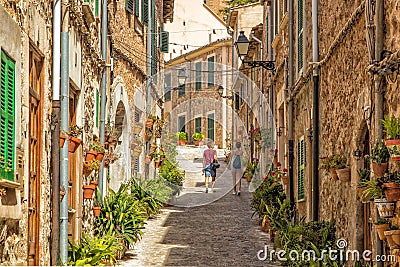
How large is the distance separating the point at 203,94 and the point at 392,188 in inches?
1685

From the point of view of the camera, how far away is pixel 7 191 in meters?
6.46

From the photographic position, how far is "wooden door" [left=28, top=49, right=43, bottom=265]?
319 inches

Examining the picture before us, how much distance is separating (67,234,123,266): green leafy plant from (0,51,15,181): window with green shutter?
3482mm

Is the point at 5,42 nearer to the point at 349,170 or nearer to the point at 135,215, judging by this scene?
the point at 349,170

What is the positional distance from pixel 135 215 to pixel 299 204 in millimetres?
3052

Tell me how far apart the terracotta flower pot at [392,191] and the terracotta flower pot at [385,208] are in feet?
0.30

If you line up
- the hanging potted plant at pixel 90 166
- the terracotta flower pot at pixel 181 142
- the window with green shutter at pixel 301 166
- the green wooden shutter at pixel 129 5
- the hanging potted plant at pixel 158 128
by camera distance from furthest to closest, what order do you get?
1. the terracotta flower pot at pixel 181 142
2. the hanging potted plant at pixel 158 128
3. the green wooden shutter at pixel 129 5
4. the window with green shutter at pixel 301 166
5. the hanging potted plant at pixel 90 166

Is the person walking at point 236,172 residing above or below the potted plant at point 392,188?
below

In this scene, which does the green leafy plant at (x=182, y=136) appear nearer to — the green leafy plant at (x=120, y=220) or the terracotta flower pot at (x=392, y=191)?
the green leafy plant at (x=120, y=220)

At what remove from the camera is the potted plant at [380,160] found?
22.9ft

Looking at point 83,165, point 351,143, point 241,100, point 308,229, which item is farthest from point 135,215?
point 241,100

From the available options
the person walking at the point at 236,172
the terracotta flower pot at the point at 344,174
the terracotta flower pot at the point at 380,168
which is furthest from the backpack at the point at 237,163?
the terracotta flower pot at the point at 380,168

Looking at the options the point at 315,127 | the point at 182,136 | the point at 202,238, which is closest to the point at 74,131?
the point at 315,127

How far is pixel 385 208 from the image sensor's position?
6.68m
